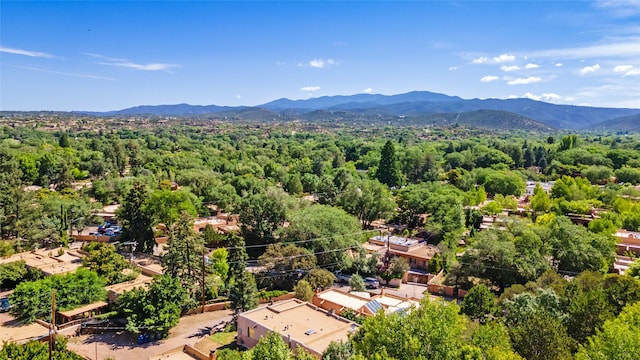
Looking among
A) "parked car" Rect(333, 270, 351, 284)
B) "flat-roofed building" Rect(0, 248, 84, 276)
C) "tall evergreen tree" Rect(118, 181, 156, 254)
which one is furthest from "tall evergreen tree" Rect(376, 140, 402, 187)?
"flat-roofed building" Rect(0, 248, 84, 276)

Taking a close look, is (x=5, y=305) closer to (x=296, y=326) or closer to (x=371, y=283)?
(x=296, y=326)

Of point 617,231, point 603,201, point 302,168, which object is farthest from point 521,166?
point 617,231

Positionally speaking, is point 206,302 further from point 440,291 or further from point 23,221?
point 23,221

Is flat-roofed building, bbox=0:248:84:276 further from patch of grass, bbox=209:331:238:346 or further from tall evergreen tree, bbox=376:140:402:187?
tall evergreen tree, bbox=376:140:402:187

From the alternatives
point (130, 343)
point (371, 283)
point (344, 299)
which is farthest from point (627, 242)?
point (130, 343)

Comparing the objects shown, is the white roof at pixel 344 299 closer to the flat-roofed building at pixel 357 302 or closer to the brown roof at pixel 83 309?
the flat-roofed building at pixel 357 302

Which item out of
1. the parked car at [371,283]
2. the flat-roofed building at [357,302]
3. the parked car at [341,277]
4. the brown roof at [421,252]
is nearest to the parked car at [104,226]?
the parked car at [341,277]
